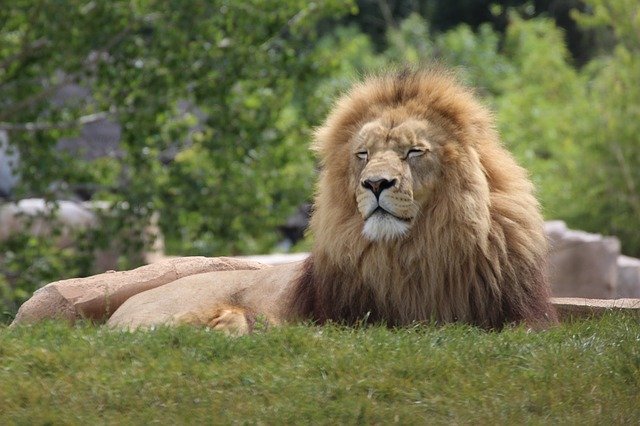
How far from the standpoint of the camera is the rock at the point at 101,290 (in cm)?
646

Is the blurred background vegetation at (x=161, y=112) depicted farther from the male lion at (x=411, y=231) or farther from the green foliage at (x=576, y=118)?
the male lion at (x=411, y=231)

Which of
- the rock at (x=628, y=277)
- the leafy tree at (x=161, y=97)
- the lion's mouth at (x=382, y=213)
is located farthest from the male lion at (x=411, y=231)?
the rock at (x=628, y=277)

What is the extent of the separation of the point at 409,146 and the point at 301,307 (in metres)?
0.90

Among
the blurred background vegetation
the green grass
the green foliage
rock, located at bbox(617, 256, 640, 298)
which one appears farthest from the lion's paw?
the green foliage

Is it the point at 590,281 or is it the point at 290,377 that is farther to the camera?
the point at 590,281

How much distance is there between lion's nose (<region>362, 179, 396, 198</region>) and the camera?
5.80 m

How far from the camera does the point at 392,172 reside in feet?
19.2

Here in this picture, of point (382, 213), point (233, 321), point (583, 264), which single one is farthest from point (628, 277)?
point (233, 321)

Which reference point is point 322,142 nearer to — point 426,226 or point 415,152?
point 415,152

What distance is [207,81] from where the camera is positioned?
11.8 meters

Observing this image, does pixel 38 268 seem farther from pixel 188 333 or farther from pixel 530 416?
pixel 530 416

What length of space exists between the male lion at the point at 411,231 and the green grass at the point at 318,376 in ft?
1.42

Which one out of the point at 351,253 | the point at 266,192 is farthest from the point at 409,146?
the point at 266,192

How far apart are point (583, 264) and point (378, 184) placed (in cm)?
831
